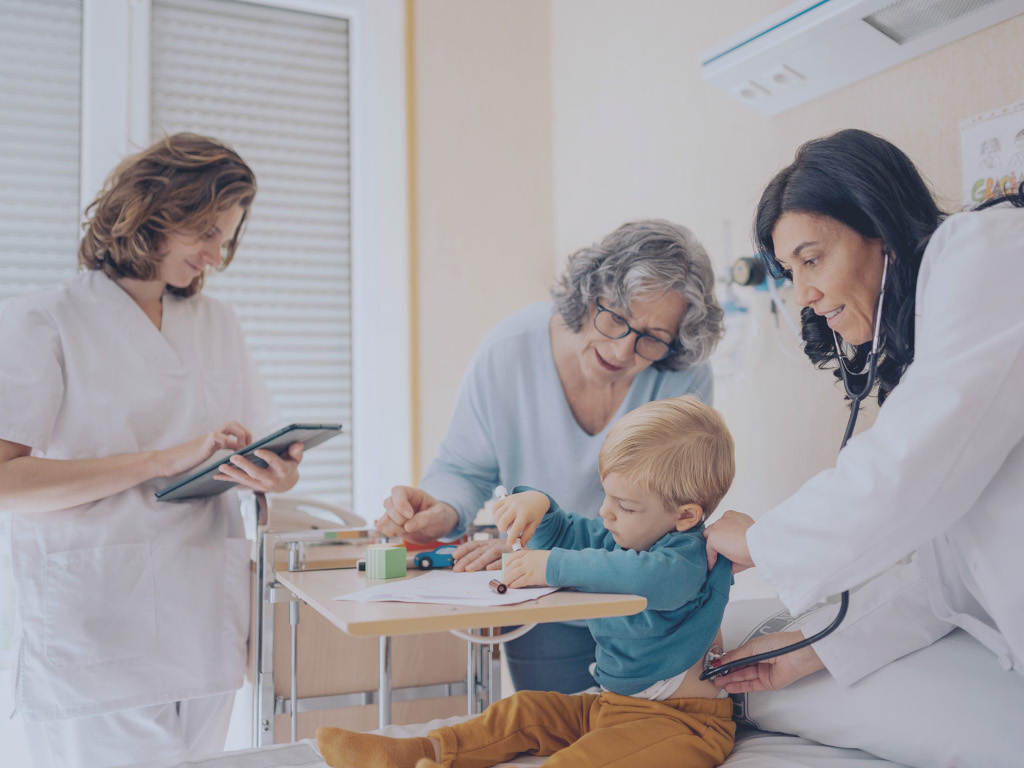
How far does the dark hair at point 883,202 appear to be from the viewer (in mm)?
1133

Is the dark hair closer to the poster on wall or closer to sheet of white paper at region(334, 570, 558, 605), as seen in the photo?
the poster on wall

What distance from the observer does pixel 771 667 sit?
4.32 feet

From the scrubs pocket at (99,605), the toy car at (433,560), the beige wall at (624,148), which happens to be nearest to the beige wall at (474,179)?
the beige wall at (624,148)

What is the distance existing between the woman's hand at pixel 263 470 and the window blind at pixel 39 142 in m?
1.41

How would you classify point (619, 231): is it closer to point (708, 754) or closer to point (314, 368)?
point (708, 754)

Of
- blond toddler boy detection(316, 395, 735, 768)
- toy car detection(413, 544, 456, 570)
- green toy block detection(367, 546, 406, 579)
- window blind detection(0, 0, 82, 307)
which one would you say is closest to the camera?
blond toddler boy detection(316, 395, 735, 768)

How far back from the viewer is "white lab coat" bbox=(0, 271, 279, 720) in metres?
1.54

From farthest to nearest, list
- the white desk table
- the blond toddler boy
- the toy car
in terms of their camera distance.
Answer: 1. the toy car
2. the blond toddler boy
3. the white desk table

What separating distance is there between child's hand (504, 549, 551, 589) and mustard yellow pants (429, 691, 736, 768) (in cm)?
24

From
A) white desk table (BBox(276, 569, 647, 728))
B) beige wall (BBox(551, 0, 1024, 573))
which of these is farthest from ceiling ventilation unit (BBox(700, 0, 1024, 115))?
white desk table (BBox(276, 569, 647, 728))

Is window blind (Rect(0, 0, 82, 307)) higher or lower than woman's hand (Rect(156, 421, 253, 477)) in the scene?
higher

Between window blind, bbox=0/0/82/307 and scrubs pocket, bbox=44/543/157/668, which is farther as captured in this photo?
window blind, bbox=0/0/82/307

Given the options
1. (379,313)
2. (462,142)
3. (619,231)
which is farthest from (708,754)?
(462,142)

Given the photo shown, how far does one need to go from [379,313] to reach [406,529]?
149 cm
